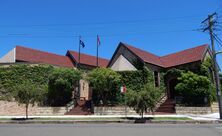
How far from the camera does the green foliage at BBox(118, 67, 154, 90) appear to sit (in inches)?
1137

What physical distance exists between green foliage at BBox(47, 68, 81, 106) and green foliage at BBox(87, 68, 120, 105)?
231cm

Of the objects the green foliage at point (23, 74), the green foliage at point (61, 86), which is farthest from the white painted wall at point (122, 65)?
the green foliage at point (23, 74)

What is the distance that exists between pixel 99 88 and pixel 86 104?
292 cm

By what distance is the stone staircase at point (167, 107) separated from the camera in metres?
25.4

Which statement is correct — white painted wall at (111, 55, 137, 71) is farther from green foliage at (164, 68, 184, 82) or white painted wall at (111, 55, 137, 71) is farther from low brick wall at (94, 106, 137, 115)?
low brick wall at (94, 106, 137, 115)

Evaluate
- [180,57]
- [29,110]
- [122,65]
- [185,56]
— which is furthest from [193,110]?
[29,110]

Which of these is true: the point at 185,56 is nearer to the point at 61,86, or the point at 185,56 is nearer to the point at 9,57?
the point at 61,86

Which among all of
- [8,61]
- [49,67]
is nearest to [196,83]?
[49,67]

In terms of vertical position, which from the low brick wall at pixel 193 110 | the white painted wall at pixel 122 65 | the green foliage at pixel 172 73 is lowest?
the low brick wall at pixel 193 110

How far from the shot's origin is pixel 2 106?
84.9 ft

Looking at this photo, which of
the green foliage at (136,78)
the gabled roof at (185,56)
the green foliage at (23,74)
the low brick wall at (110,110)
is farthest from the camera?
the green foliage at (23,74)

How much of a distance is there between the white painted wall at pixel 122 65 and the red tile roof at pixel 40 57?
7608 mm

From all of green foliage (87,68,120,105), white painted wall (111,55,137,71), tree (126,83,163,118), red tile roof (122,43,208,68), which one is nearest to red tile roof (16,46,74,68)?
white painted wall (111,55,137,71)

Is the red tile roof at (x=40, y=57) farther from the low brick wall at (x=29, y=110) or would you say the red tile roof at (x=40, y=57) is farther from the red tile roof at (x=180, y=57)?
the red tile roof at (x=180, y=57)
